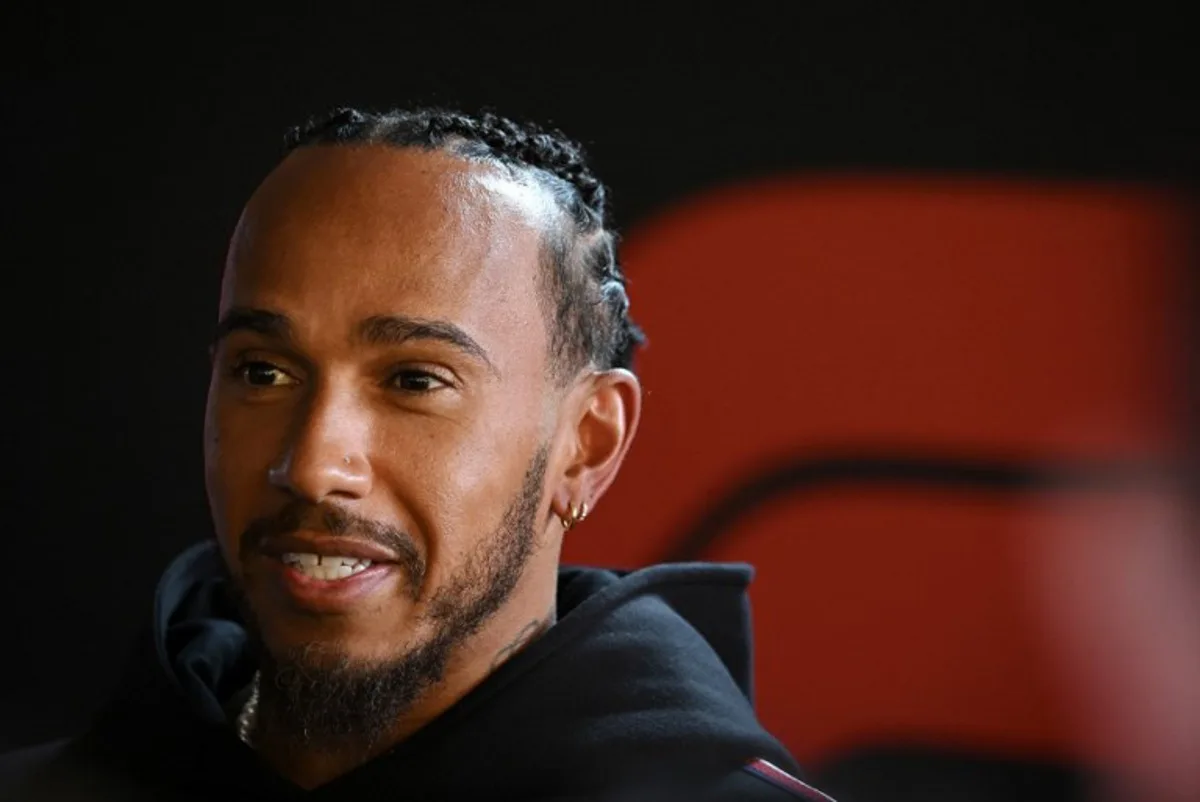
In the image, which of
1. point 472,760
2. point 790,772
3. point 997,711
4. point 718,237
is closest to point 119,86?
point 718,237

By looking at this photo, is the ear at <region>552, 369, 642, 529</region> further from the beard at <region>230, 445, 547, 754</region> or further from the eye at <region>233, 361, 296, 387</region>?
the eye at <region>233, 361, 296, 387</region>

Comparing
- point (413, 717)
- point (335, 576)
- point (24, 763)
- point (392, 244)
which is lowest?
point (24, 763)

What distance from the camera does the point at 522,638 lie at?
1236 millimetres

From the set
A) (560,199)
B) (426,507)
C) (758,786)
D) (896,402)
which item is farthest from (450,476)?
(896,402)

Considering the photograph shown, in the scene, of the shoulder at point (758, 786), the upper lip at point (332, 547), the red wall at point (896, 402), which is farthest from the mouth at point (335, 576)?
the red wall at point (896, 402)

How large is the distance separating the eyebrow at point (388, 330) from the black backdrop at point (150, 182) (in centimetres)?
67

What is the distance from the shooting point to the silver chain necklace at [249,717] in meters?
1.29

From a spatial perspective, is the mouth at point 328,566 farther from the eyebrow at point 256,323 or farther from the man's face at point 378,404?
the eyebrow at point 256,323

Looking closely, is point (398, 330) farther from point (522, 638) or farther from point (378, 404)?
point (522, 638)

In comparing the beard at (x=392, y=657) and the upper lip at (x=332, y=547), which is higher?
the upper lip at (x=332, y=547)

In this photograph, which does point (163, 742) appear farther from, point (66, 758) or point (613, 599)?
point (613, 599)

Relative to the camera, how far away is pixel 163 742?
4.12 feet

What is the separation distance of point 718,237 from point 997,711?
0.68m

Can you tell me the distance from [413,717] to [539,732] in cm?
12
